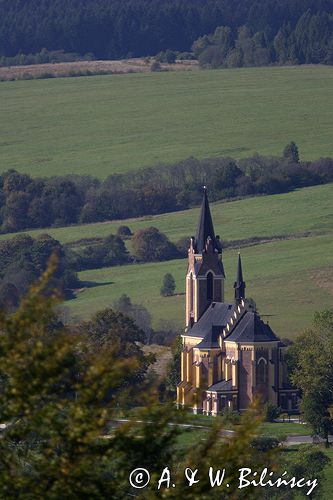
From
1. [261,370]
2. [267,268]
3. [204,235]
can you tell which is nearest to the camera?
[261,370]

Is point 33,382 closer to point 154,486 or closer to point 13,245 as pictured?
point 154,486

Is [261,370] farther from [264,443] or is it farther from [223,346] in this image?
[264,443]

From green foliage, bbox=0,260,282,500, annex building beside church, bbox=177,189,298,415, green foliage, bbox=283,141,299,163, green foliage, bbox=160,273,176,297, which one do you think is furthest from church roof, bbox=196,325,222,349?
green foliage, bbox=0,260,282,500

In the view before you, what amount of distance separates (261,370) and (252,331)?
1.90m

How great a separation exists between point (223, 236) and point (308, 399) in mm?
46097

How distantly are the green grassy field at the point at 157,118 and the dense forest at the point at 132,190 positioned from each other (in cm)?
416

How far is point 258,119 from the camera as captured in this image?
165375mm

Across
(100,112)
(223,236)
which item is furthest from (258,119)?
(223,236)

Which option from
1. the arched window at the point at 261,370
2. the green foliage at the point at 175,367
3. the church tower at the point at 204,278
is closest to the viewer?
the arched window at the point at 261,370

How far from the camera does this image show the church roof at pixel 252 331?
285ft

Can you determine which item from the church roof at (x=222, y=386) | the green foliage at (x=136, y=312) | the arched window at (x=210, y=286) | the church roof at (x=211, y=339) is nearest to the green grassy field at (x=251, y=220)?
the green foliage at (x=136, y=312)

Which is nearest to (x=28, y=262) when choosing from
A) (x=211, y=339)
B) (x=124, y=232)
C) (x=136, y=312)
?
(x=124, y=232)

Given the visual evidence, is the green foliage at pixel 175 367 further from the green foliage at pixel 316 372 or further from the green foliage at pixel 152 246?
the green foliage at pixel 152 246

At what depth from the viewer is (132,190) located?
468ft
